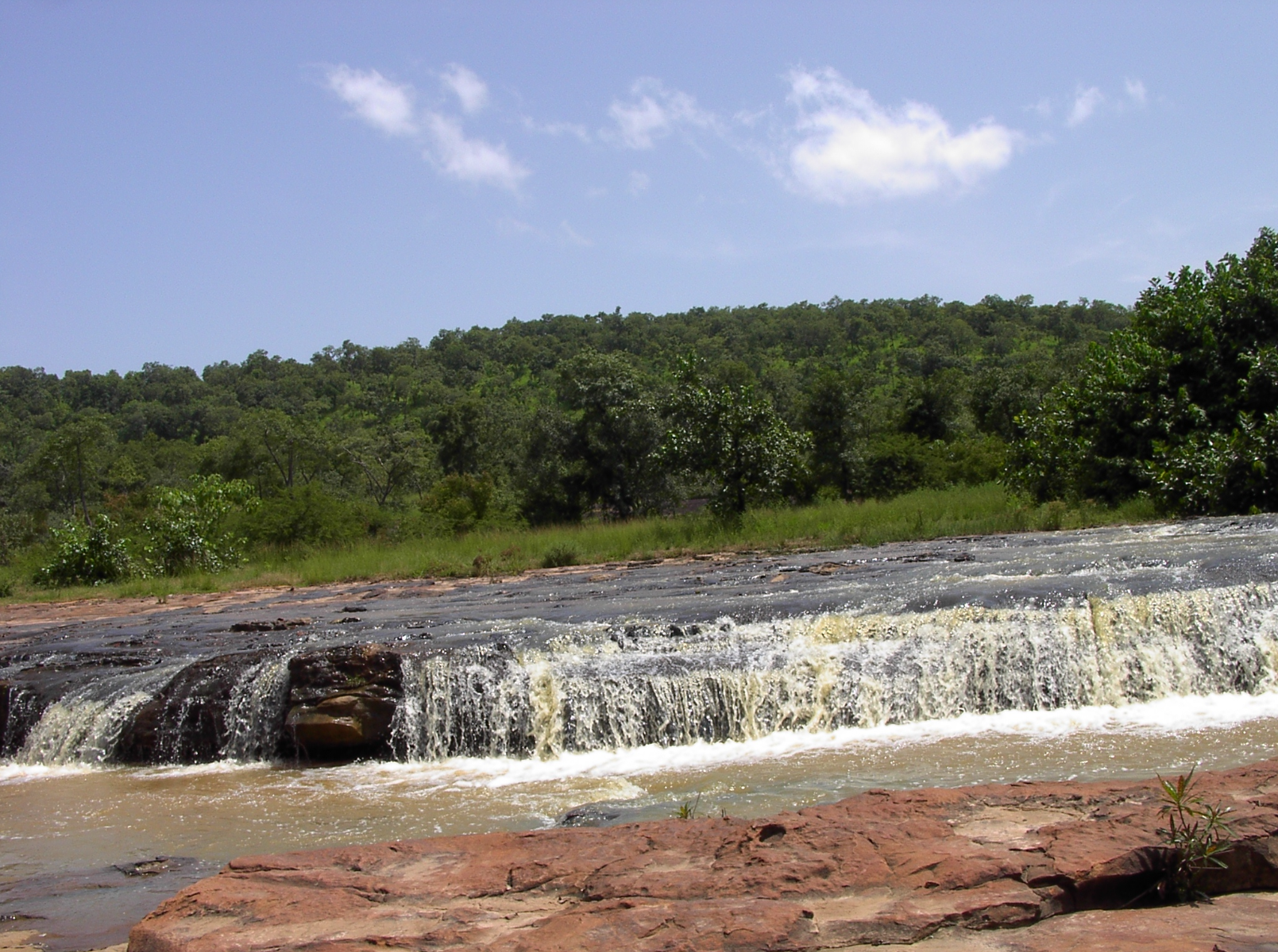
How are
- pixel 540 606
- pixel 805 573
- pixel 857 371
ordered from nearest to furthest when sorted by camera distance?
1. pixel 540 606
2. pixel 805 573
3. pixel 857 371

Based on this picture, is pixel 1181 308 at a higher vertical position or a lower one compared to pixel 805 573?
higher

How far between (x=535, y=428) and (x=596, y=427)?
236 centimetres

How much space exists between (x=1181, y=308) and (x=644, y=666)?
715 inches

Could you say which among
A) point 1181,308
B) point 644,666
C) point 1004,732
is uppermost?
point 1181,308

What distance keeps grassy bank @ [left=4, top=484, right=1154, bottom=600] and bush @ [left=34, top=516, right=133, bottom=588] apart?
1.81 feet

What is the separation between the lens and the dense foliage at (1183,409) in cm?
1866

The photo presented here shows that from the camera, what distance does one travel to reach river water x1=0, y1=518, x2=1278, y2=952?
6.29m

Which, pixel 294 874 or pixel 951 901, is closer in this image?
pixel 951 901

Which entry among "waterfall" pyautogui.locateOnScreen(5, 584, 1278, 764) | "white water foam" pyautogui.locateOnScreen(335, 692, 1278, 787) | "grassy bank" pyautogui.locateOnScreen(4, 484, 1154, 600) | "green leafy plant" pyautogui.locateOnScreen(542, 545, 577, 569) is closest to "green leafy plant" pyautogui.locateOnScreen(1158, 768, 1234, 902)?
"white water foam" pyautogui.locateOnScreen(335, 692, 1278, 787)

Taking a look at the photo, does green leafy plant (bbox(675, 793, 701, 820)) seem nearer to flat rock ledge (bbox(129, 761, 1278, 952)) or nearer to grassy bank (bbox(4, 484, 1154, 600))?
flat rock ledge (bbox(129, 761, 1278, 952))

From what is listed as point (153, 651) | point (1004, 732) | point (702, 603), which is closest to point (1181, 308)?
point (702, 603)

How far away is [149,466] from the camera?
51062 millimetres

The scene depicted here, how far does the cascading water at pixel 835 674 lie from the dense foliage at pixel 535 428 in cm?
1120

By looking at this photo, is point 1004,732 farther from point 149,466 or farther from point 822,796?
point 149,466
